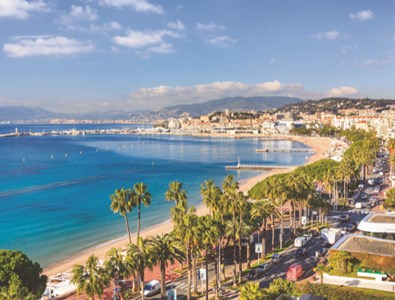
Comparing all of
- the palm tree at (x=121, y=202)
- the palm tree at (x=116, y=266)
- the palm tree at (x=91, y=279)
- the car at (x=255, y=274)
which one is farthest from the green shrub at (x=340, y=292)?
the palm tree at (x=121, y=202)

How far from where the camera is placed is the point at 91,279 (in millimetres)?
21156

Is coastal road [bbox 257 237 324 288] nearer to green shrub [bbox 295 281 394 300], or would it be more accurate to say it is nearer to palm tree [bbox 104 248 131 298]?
green shrub [bbox 295 281 394 300]

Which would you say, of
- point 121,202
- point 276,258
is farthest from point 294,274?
point 121,202

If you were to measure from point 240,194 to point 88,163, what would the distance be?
9798 centimetres

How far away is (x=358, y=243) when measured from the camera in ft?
95.5

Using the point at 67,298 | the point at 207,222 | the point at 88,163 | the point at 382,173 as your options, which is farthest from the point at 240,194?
the point at 88,163

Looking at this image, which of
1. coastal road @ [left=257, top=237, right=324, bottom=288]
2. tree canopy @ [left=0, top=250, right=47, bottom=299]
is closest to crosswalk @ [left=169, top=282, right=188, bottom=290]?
coastal road @ [left=257, top=237, right=324, bottom=288]

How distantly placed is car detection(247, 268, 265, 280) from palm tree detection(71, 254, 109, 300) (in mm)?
12530

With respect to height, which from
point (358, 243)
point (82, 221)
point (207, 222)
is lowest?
point (82, 221)

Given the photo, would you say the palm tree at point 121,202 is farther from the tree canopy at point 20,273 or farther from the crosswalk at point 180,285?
the tree canopy at point 20,273

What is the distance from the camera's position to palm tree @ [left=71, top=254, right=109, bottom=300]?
2089 centimetres

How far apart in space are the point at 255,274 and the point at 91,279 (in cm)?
1394

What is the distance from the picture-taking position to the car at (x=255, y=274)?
30042mm

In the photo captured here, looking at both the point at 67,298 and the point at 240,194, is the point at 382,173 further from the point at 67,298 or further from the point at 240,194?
the point at 67,298
